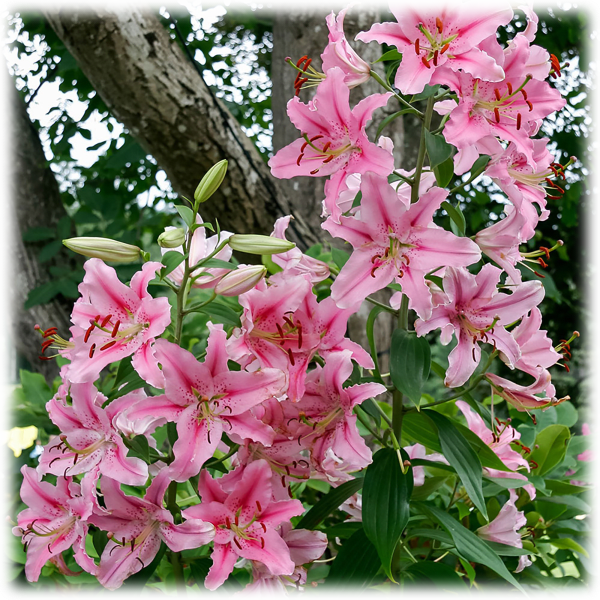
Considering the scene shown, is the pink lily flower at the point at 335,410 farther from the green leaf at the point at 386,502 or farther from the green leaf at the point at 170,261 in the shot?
the green leaf at the point at 170,261

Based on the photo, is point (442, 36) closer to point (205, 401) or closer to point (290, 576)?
point (205, 401)

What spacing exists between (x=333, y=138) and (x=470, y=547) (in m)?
0.44

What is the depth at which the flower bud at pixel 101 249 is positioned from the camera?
1.89 feet

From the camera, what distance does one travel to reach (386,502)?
613 millimetres

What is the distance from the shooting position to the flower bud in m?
0.58

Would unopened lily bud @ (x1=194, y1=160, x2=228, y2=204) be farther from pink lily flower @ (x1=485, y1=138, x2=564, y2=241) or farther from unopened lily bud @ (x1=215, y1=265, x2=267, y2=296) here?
pink lily flower @ (x1=485, y1=138, x2=564, y2=241)

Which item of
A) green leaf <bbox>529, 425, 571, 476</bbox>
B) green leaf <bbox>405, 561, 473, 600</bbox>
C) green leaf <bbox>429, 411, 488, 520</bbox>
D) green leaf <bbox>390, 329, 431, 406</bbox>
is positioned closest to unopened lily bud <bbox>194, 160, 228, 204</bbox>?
green leaf <bbox>390, 329, 431, 406</bbox>

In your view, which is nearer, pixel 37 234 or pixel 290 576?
pixel 290 576

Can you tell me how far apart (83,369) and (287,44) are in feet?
4.66

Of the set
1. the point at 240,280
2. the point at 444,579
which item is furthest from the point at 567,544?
the point at 240,280

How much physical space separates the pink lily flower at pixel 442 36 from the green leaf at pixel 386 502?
37 centimetres

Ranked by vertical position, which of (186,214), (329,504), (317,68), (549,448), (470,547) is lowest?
(549,448)

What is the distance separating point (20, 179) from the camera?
5.74 feet

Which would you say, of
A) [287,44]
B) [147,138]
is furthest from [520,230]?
[287,44]
